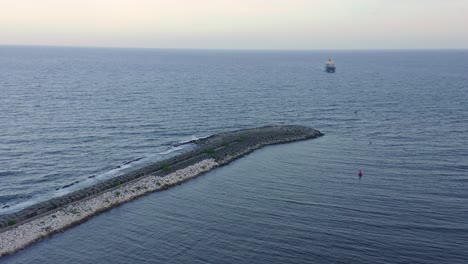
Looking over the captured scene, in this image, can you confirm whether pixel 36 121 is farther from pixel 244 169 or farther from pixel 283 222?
→ pixel 283 222

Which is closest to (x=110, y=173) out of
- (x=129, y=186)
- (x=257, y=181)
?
(x=129, y=186)

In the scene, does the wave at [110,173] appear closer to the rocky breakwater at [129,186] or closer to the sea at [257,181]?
the sea at [257,181]

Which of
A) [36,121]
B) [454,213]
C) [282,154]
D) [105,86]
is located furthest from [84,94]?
[454,213]

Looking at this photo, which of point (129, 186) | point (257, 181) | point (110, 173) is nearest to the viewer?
point (129, 186)

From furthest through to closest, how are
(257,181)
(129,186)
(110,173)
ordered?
(110,173) → (257,181) → (129,186)

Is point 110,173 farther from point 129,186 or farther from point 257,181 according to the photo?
point 257,181

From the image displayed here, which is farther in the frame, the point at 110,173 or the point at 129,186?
the point at 110,173

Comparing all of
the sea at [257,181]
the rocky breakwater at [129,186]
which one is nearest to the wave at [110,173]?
the sea at [257,181]

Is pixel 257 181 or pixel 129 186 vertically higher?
pixel 257 181
